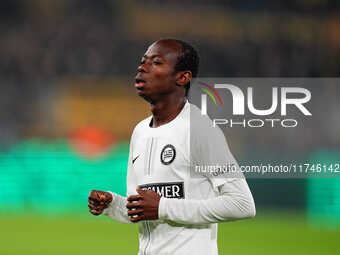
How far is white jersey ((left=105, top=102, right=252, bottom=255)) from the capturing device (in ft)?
7.66

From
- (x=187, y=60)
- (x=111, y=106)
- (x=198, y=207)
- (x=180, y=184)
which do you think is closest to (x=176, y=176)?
(x=180, y=184)

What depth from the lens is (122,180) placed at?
350 inches

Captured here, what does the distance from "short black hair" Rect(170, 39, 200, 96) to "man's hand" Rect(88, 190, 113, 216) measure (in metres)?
0.60

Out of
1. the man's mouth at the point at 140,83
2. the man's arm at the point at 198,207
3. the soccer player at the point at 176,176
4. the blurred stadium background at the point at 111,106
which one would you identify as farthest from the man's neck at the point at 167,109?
the blurred stadium background at the point at 111,106

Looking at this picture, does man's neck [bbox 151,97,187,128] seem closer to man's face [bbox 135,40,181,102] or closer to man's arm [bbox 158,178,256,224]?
man's face [bbox 135,40,181,102]

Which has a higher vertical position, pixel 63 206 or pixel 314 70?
pixel 314 70

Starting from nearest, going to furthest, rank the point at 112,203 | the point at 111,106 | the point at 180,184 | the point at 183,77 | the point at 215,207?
the point at 215,207
the point at 180,184
the point at 183,77
the point at 112,203
the point at 111,106

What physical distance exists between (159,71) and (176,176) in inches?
18.2

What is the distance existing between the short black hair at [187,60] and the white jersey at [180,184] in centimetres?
18

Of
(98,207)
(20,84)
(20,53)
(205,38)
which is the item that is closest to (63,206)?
(20,84)

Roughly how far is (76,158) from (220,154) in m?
7.01

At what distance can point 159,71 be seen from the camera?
2.50 meters

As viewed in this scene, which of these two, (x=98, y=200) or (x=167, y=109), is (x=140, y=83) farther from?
(x=98, y=200)

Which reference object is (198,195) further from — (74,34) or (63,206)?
(74,34)
